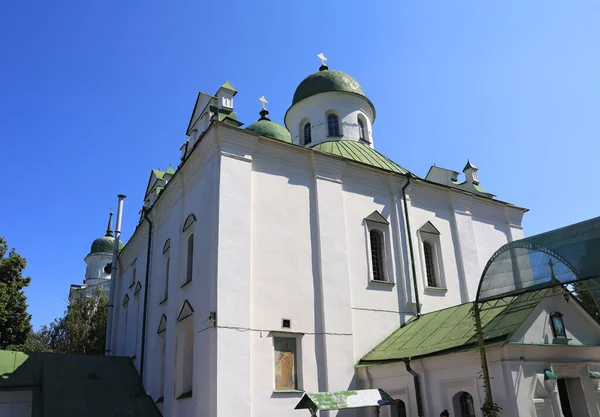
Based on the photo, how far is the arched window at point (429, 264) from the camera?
16.1 meters

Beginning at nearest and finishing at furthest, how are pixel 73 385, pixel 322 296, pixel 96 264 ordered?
pixel 322 296, pixel 73 385, pixel 96 264

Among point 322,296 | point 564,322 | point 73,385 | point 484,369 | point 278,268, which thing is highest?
point 278,268

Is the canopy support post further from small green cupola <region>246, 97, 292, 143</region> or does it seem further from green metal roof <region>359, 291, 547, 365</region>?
small green cupola <region>246, 97, 292, 143</region>

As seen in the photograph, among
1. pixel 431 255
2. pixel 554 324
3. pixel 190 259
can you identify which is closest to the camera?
pixel 554 324

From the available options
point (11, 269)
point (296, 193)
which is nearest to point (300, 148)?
point (296, 193)

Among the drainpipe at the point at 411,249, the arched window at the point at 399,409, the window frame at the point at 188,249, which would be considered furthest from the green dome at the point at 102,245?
the arched window at the point at 399,409

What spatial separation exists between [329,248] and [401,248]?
293 centimetres

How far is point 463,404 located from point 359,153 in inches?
367

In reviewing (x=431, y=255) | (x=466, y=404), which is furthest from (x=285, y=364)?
(x=431, y=255)

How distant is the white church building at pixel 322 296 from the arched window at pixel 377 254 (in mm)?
48

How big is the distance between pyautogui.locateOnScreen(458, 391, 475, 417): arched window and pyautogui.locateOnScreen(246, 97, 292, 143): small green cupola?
12895 mm

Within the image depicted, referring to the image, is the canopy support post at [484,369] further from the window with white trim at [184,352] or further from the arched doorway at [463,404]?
the window with white trim at [184,352]

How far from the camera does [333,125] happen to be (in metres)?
19.7

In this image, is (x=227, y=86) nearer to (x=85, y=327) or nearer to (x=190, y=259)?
(x=190, y=259)
